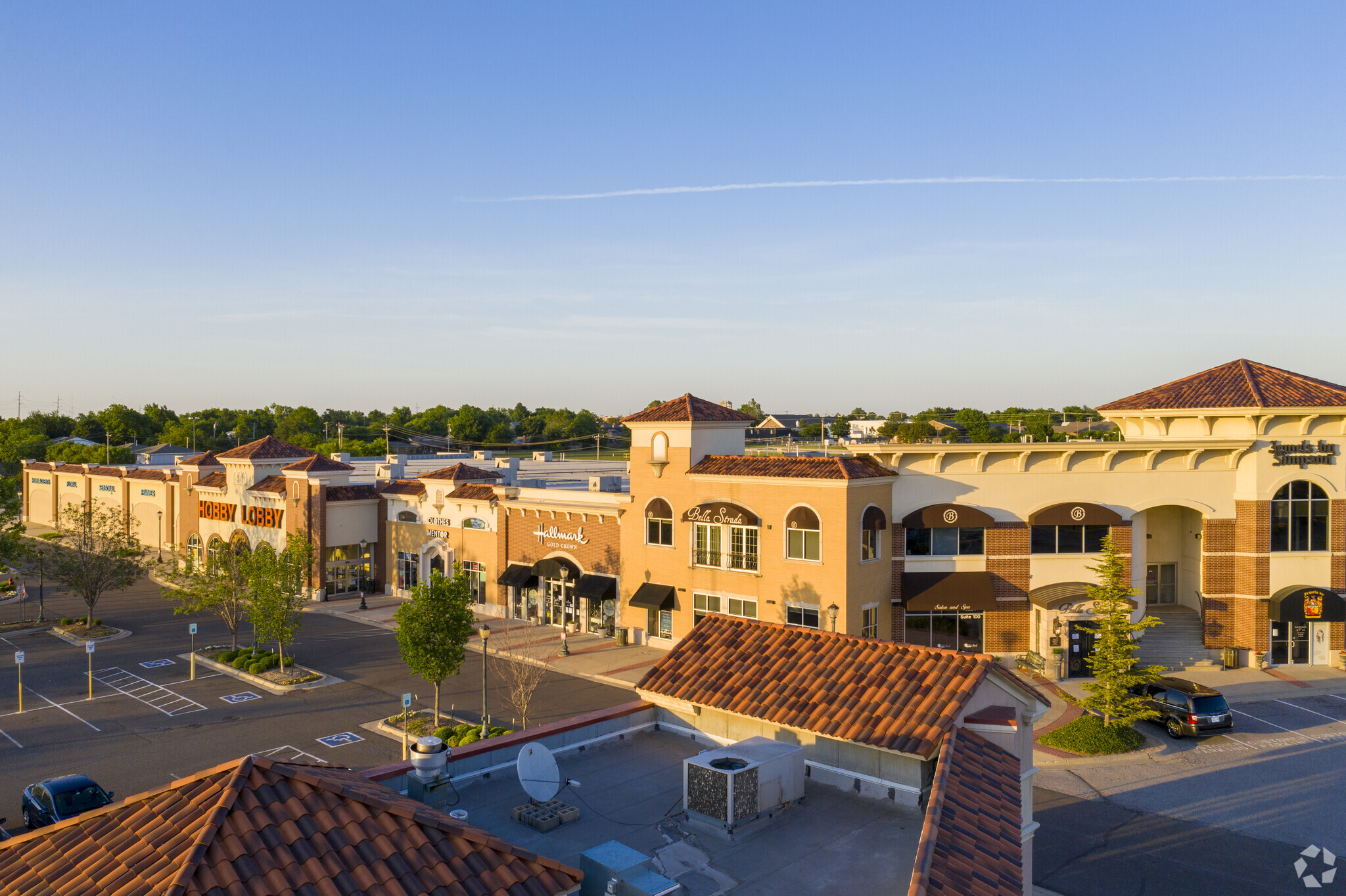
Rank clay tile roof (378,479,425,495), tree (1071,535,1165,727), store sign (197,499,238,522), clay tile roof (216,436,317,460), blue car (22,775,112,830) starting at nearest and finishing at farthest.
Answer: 1. blue car (22,775,112,830)
2. tree (1071,535,1165,727)
3. clay tile roof (378,479,425,495)
4. clay tile roof (216,436,317,460)
5. store sign (197,499,238,522)

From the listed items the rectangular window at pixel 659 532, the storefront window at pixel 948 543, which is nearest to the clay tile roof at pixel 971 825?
the storefront window at pixel 948 543

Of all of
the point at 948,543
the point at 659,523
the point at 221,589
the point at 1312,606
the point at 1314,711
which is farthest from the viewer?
the point at 659,523

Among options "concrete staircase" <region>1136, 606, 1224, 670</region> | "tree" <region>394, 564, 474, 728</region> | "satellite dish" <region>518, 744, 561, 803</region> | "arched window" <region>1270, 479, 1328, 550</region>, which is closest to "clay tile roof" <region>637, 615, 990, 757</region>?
"satellite dish" <region>518, 744, 561, 803</region>

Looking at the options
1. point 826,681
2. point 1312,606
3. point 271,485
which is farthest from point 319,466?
point 1312,606

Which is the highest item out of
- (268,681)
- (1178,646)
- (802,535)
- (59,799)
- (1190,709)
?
(802,535)

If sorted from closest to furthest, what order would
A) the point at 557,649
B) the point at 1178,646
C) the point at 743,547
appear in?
the point at 1178,646 < the point at 743,547 < the point at 557,649

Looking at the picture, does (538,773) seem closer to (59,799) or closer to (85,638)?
(59,799)

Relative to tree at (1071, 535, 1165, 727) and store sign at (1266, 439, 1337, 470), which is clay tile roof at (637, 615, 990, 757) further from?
store sign at (1266, 439, 1337, 470)

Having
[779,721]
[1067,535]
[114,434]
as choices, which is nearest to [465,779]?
[779,721]
